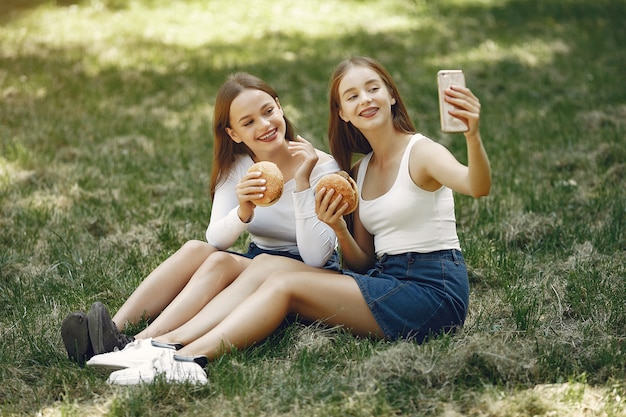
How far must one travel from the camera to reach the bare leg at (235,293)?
142 inches

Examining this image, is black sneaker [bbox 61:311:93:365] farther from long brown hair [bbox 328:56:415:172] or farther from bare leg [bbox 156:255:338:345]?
long brown hair [bbox 328:56:415:172]

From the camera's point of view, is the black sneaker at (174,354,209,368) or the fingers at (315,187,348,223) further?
the fingers at (315,187,348,223)

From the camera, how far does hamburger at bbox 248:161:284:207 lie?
12.0ft

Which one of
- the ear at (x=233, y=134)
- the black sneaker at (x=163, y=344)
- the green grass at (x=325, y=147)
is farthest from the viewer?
the ear at (x=233, y=134)

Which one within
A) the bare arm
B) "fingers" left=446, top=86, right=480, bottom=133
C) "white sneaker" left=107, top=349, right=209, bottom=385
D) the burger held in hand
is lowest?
"white sneaker" left=107, top=349, right=209, bottom=385

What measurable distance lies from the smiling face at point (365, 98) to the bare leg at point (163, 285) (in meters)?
0.96

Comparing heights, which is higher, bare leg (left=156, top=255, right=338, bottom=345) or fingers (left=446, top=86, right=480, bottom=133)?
fingers (left=446, top=86, right=480, bottom=133)

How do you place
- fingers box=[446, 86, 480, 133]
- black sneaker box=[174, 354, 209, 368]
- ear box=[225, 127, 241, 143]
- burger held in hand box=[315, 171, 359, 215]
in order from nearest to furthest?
1. fingers box=[446, 86, 480, 133]
2. black sneaker box=[174, 354, 209, 368]
3. burger held in hand box=[315, 171, 359, 215]
4. ear box=[225, 127, 241, 143]

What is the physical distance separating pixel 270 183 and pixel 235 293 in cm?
52

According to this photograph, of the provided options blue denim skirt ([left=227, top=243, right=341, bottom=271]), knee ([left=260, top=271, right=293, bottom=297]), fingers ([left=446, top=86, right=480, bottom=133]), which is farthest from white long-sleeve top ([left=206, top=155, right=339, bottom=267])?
fingers ([left=446, top=86, right=480, bottom=133])

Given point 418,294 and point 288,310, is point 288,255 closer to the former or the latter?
point 288,310

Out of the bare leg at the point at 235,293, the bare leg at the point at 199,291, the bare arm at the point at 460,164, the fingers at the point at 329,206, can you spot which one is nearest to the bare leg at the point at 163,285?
the bare leg at the point at 199,291

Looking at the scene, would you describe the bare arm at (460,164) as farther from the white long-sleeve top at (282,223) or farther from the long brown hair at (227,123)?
the long brown hair at (227,123)

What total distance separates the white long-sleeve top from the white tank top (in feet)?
0.96
